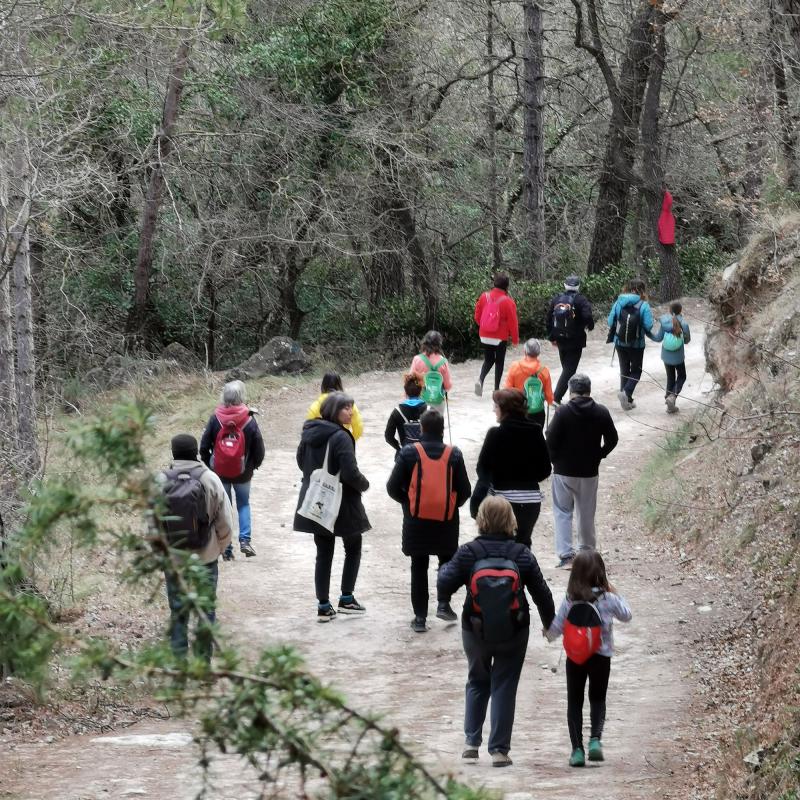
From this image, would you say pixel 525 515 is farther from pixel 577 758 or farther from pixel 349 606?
pixel 577 758

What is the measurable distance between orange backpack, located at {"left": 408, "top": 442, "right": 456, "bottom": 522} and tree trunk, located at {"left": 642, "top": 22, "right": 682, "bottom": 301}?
17.5 m

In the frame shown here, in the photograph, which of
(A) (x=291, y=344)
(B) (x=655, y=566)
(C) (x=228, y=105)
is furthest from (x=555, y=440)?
(C) (x=228, y=105)

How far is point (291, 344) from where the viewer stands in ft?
70.3

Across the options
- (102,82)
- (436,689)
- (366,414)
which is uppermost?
(102,82)

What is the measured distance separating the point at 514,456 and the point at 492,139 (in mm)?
18377

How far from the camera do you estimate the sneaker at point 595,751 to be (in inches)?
254

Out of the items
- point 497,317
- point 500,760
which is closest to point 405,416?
point 500,760

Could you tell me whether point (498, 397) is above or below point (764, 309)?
below

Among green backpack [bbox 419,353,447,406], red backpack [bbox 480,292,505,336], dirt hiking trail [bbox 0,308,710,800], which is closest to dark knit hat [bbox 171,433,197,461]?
dirt hiking trail [bbox 0,308,710,800]

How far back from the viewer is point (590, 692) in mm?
6484

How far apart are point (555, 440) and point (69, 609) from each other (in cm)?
420

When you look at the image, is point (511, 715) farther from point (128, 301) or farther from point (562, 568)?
point (128, 301)

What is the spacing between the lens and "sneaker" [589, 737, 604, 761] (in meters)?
6.44

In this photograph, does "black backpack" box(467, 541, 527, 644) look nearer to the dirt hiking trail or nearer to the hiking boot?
the dirt hiking trail
